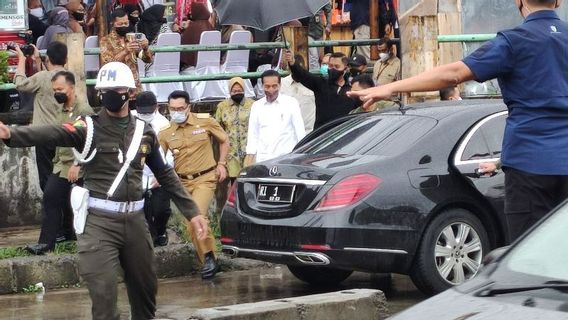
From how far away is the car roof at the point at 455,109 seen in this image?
10672 mm

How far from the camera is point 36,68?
14500 mm

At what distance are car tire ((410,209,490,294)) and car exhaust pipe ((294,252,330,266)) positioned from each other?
74cm

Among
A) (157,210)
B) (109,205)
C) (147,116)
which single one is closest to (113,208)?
(109,205)

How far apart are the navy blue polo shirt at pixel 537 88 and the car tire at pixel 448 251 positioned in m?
3.13

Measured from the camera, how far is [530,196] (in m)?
7.00

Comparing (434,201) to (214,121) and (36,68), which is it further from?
(36,68)

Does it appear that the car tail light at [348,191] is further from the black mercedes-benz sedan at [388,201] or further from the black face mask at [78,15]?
the black face mask at [78,15]

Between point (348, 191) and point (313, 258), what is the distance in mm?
596

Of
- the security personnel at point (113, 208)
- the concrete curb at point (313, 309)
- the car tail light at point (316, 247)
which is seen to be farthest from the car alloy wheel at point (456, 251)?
the security personnel at point (113, 208)

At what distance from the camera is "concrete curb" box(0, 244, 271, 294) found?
450 inches

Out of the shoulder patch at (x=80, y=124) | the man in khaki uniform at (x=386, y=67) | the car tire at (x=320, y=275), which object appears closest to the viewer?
the shoulder patch at (x=80, y=124)

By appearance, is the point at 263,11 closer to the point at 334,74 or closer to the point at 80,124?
the point at 334,74

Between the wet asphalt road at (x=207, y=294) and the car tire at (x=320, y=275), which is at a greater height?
the car tire at (x=320, y=275)

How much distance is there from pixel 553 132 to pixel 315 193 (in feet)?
10.9
